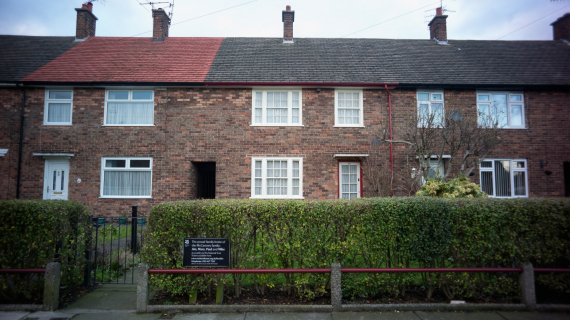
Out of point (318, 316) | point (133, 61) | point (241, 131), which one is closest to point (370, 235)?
point (318, 316)

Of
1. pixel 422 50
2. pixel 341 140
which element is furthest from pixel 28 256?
pixel 422 50

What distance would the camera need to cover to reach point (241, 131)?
1224 cm

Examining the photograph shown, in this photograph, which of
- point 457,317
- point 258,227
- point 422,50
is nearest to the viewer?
point 457,317

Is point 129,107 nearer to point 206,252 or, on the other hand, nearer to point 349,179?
point 349,179

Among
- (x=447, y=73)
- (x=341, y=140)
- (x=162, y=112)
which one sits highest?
(x=447, y=73)

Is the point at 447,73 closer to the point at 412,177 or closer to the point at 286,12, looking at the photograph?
the point at 412,177

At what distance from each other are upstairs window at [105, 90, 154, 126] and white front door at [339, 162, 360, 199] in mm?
8485

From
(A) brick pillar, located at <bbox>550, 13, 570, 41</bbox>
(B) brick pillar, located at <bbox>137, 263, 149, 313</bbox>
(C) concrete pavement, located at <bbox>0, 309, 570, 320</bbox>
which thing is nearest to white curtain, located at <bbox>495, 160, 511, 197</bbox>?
(C) concrete pavement, located at <bbox>0, 309, 570, 320</bbox>

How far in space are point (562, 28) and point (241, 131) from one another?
755 inches

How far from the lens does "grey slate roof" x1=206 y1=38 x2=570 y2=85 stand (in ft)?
41.7

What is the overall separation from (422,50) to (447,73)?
9.21 ft

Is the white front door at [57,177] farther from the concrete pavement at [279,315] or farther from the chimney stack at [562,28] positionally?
the chimney stack at [562,28]

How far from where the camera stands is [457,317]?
13.9 ft

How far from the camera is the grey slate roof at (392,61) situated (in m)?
12.7
